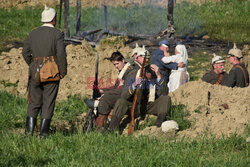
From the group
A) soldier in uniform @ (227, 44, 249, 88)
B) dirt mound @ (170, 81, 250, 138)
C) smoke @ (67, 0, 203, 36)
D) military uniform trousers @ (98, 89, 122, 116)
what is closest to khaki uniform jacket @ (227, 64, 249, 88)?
soldier in uniform @ (227, 44, 249, 88)

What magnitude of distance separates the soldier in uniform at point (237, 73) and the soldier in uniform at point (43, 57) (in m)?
3.58

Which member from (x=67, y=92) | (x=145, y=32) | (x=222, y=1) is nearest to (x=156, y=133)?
(x=67, y=92)

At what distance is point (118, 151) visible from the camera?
→ 6.60 meters

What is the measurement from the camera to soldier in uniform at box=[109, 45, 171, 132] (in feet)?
27.0

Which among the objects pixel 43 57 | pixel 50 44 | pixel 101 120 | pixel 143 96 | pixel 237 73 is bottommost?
pixel 101 120

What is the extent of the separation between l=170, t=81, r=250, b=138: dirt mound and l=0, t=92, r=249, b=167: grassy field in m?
0.68

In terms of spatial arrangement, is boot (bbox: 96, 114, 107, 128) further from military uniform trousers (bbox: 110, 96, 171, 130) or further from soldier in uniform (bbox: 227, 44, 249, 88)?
soldier in uniform (bbox: 227, 44, 249, 88)

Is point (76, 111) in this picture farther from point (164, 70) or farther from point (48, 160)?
point (48, 160)

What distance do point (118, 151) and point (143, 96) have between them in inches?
83.6

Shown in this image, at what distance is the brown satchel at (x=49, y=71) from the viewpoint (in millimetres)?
7391

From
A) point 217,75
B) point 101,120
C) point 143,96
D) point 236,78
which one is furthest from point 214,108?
point 101,120

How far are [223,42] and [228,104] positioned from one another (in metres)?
7.95

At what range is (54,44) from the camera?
24.6ft

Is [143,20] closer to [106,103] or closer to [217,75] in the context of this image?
[217,75]
